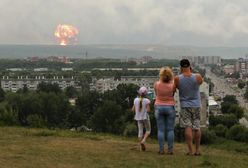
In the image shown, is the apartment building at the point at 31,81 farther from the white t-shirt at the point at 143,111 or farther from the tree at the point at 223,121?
the white t-shirt at the point at 143,111

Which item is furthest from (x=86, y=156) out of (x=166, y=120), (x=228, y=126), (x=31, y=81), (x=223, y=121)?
(x=31, y=81)

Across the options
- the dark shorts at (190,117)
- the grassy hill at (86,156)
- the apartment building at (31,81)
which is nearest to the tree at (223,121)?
the grassy hill at (86,156)

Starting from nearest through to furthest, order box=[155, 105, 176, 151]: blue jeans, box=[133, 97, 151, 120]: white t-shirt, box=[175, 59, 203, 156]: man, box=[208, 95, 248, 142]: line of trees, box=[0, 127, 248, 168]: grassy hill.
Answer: box=[0, 127, 248, 168]: grassy hill, box=[175, 59, 203, 156]: man, box=[155, 105, 176, 151]: blue jeans, box=[133, 97, 151, 120]: white t-shirt, box=[208, 95, 248, 142]: line of trees

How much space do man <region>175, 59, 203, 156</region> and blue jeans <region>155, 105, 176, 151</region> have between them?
0.58ft

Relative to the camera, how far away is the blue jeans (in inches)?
282

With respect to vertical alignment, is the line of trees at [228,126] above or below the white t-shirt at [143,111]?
below

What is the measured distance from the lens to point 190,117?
7.05m

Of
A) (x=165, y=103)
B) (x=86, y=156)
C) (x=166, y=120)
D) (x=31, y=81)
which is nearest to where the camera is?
(x=86, y=156)

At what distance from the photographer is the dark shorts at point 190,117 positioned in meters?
7.03

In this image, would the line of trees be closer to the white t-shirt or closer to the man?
the white t-shirt

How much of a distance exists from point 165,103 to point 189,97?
348 millimetres

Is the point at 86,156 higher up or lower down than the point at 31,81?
higher up

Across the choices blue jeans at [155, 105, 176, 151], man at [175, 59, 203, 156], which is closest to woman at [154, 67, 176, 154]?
blue jeans at [155, 105, 176, 151]

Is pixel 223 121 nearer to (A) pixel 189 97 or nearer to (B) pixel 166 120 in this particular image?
(B) pixel 166 120
